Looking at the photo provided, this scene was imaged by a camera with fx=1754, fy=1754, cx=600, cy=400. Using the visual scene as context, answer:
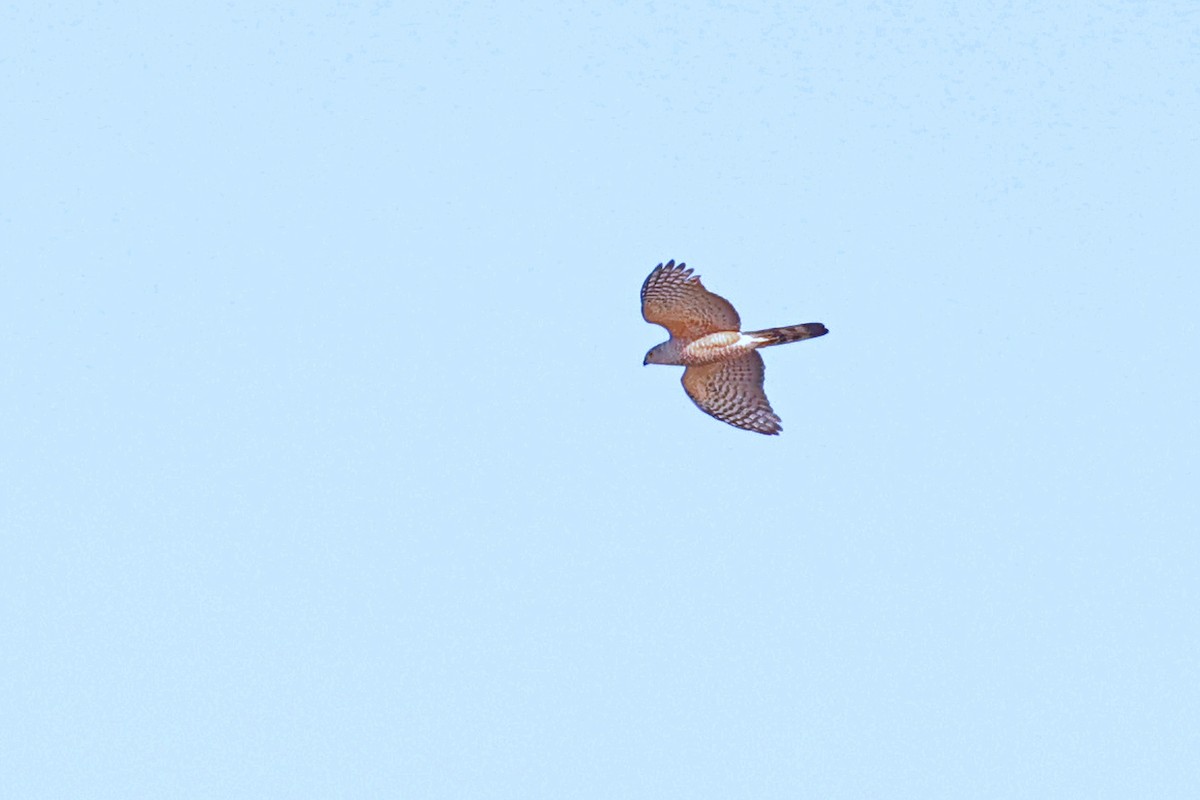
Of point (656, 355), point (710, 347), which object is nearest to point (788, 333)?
point (710, 347)

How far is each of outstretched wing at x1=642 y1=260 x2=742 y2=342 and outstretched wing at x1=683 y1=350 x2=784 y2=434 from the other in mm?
442

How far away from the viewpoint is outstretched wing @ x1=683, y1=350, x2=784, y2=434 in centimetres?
1992

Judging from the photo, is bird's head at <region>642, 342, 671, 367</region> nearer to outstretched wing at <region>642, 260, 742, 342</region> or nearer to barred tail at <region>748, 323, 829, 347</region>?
outstretched wing at <region>642, 260, 742, 342</region>

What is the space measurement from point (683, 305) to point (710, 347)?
60cm

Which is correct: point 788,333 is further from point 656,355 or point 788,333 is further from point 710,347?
point 656,355

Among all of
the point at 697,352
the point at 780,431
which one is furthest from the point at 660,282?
the point at 780,431

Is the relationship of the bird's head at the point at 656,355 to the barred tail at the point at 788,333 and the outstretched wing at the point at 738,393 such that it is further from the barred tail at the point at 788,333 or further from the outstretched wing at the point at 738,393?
the barred tail at the point at 788,333

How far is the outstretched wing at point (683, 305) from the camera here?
19.3m

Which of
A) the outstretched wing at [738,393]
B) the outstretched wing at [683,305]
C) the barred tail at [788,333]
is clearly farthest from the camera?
the outstretched wing at [738,393]

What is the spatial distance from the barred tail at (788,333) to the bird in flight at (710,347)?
2 cm

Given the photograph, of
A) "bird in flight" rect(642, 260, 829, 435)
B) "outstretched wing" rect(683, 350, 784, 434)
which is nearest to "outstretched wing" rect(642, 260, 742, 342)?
"bird in flight" rect(642, 260, 829, 435)

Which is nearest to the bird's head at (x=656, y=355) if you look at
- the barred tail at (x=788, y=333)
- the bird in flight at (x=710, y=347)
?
the bird in flight at (x=710, y=347)

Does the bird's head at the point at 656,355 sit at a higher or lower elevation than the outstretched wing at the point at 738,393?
higher

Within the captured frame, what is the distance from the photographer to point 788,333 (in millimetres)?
18938
